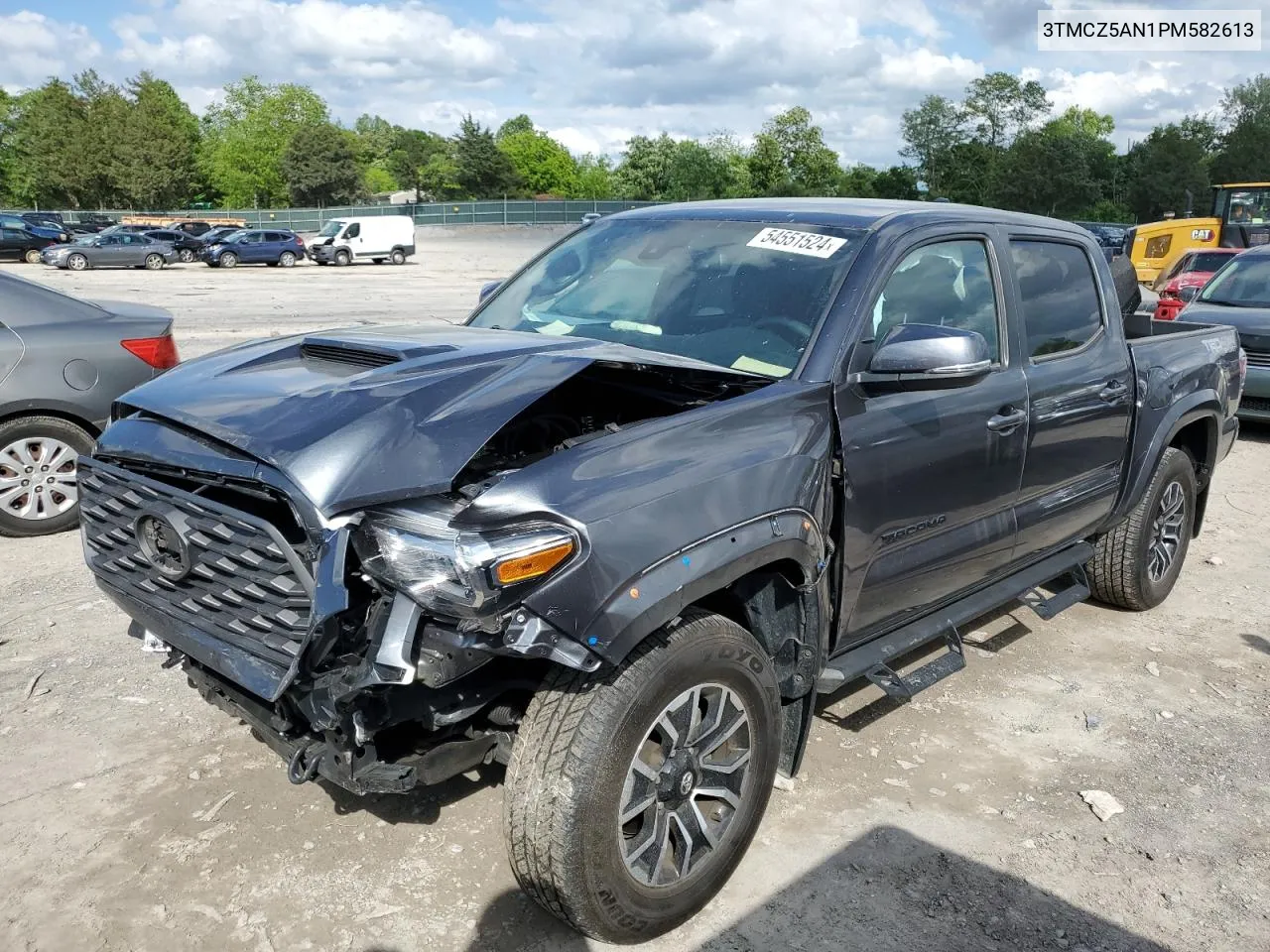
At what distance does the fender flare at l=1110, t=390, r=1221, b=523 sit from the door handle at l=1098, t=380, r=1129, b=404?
1.36 ft

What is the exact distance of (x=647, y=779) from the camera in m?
2.76

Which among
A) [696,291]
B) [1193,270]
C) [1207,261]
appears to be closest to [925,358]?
[696,291]

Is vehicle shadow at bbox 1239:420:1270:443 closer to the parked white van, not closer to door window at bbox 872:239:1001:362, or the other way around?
door window at bbox 872:239:1001:362

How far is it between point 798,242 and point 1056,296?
1389mm

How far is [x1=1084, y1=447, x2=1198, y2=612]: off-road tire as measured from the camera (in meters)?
5.23

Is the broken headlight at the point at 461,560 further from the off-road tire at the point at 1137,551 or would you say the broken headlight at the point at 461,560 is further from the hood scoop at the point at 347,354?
the off-road tire at the point at 1137,551

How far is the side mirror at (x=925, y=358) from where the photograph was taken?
319cm

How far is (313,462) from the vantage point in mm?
2529

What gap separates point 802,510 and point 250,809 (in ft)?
6.78

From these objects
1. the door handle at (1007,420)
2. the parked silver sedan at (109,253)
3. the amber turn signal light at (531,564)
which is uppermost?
the door handle at (1007,420)

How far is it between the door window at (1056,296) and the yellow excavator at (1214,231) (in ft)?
74.7

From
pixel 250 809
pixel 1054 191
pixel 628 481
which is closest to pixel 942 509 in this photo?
pixel 628 481

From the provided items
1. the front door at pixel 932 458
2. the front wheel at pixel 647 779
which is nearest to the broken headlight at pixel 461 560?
the front wheel at pixel 647 779

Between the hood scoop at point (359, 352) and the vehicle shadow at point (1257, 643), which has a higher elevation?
the hood scoop at point (359, 352)
